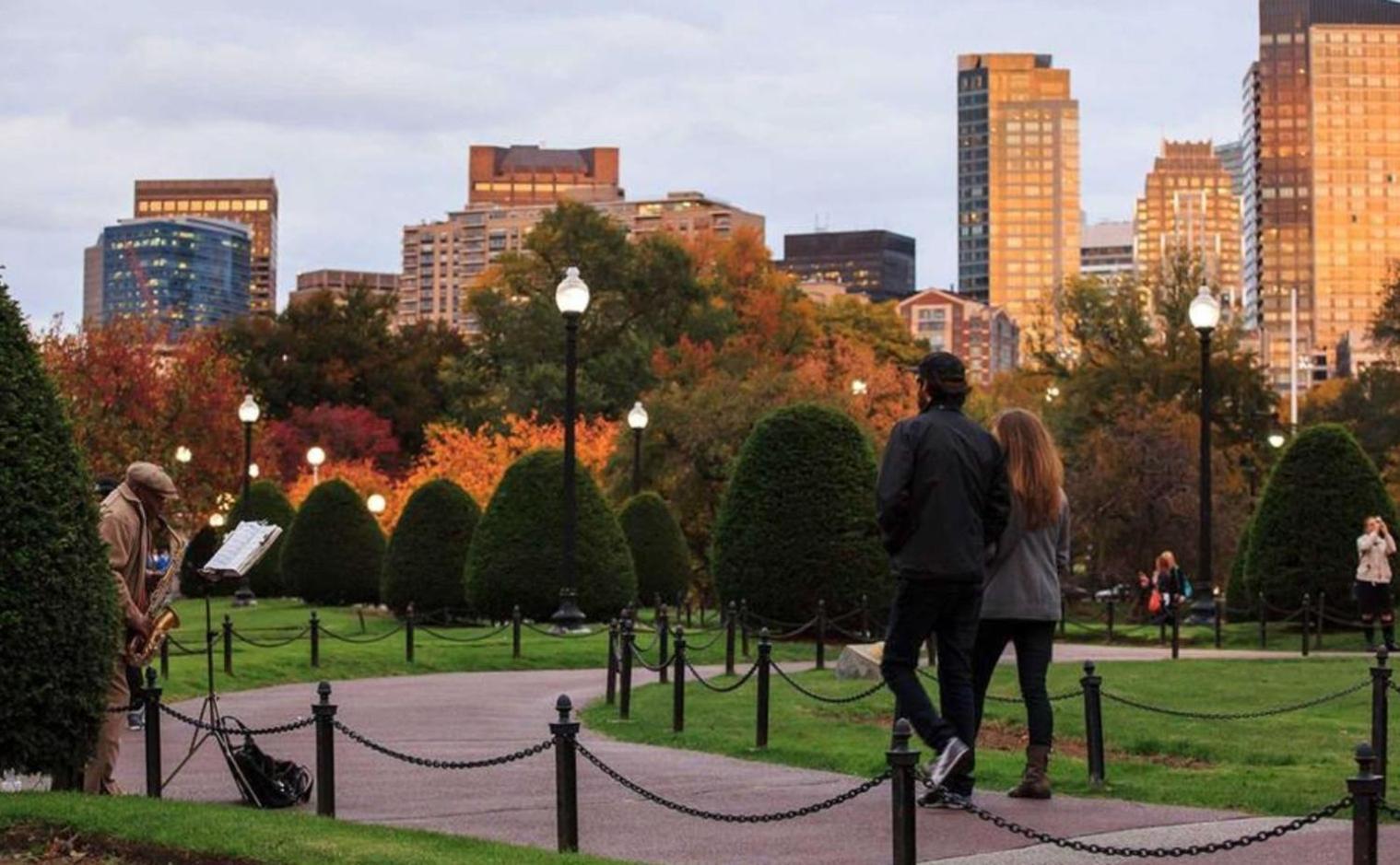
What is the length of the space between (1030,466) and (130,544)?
5.29 metres

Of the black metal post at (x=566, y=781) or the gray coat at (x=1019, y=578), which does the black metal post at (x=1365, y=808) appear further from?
the black metal post at (x=566, y=781)

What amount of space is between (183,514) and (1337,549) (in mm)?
38691

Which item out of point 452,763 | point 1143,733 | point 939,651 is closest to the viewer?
point 939,651

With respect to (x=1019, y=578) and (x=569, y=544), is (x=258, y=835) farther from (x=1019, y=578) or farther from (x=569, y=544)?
(x=569, y=544)

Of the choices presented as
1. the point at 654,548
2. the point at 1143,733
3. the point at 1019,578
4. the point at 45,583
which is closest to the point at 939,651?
the point at 1019,578

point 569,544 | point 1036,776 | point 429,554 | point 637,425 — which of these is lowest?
point 1036,776

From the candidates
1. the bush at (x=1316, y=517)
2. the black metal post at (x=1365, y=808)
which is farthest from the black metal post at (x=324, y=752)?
the bush at (x=1316, y=517)

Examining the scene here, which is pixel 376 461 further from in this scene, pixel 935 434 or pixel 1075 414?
pixel 935 434

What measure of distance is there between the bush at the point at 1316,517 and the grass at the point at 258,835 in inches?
887

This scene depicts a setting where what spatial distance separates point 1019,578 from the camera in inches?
432

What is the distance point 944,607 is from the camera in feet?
34.1

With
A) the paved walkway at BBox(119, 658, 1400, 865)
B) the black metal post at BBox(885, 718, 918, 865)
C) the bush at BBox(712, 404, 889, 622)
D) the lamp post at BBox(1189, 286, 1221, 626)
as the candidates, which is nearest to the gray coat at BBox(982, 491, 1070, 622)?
the paved walkway at BBox(119, 658, 1400, 865)

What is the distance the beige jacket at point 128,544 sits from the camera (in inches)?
468

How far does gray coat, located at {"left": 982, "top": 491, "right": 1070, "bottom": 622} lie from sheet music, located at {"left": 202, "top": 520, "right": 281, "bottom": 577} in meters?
4.11
